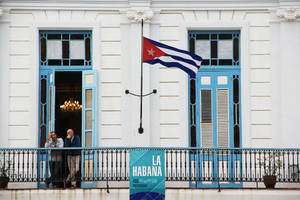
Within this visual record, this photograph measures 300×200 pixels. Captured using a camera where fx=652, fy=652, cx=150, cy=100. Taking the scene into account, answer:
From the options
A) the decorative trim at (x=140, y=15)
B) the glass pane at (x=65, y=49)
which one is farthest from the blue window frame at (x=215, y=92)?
the glass pane at (x=65, y=49)

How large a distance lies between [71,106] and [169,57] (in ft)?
11.9

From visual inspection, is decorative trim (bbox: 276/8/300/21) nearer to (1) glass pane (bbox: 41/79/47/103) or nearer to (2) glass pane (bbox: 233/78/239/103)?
(2) glass pane (bbox: 233/78/239/103)

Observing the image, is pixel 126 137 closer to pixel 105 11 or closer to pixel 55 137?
pixel 55 137

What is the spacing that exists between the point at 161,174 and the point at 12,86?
18.3 feet

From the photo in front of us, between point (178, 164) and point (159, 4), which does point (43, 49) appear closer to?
point (159, 4)

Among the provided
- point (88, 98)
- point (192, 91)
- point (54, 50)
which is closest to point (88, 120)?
point (88, 98)

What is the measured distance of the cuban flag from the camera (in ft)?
53.3

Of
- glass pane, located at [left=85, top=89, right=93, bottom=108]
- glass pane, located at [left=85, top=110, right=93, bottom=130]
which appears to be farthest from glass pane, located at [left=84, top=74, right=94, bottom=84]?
glass pane, located at [left=85, top=110, right=93, bottom=130]

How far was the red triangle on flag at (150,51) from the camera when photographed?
1625 cm

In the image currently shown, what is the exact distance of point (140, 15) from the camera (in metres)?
17.8

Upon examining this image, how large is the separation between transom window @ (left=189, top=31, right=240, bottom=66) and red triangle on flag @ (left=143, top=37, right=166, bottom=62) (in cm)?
205

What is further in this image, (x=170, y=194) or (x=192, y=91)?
(x=192, y=91)

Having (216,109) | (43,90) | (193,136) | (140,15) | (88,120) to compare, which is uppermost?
(140,15)

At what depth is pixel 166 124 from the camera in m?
17.7
